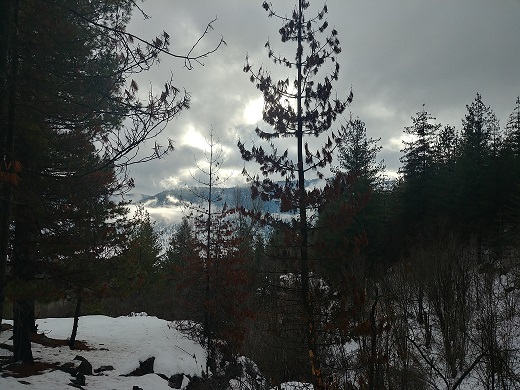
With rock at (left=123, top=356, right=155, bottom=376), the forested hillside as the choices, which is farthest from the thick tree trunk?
rock at (left=123, top=356, right=155, bottom=376)

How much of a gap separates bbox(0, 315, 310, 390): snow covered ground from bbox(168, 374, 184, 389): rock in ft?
0.50

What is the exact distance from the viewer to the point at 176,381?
13.1m

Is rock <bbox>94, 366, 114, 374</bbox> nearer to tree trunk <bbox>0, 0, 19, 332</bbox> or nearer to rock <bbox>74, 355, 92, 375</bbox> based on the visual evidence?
rock <bbox>74, 355, 92, 375</bbox>

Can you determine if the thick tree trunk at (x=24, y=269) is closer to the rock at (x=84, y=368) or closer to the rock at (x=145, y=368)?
the rock at (x=84, y=368)

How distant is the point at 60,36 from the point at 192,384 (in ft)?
41.0

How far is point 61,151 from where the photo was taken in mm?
9484

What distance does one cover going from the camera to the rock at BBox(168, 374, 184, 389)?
41.9ft

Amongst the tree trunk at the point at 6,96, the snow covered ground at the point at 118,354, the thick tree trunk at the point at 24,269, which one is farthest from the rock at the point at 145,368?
the tree trunk at the point at 6,96

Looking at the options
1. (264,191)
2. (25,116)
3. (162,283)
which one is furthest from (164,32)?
(162,283)

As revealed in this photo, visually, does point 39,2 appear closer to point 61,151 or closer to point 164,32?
point 164,32

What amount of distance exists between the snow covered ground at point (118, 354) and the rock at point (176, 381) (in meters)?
0.15

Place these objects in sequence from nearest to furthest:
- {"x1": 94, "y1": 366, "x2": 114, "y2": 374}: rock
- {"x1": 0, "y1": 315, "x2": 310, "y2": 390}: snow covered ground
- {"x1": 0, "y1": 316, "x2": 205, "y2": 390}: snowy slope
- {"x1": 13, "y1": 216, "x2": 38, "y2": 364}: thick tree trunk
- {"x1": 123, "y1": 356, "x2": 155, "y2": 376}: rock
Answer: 1. {"x1": 13, "y1": 216, "x2": 38, "y2": 364}: thick tree trunk
2. {"x1": 0, "y1": 315, "x2": 310, "y2": 390}: snow covered ground
3. {"x1": 0, "y1": 316, "x2": 205, "y2": 390}: snowy slope
4. {"x1": 94, "y1": 366, "x2": 114, "y2": 374}: rock
5. {"x1": 123, "y1": 356, "x2": 155, "y2": 376}: rock

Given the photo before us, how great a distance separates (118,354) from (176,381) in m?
2.70

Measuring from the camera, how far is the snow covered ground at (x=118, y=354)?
9.34 m
